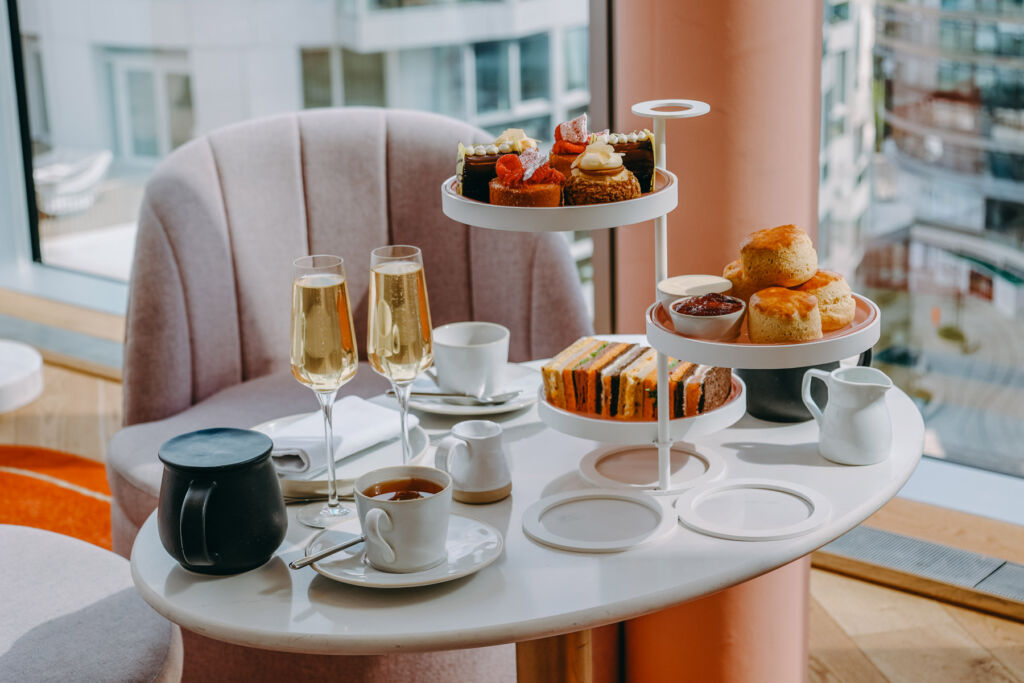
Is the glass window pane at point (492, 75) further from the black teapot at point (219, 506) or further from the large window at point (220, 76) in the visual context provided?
the black teapot at point (219, 506)

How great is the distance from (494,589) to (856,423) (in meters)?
0.51

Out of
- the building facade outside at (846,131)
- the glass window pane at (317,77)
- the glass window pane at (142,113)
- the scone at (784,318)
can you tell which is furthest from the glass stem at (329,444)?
the glass window pane at (142,113)

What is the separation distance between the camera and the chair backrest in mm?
2207

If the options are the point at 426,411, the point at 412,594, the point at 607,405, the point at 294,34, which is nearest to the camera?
the point at 412,594

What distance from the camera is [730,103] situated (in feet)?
5.74

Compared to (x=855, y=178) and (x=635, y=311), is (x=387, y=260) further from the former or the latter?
(x=855, y=178)

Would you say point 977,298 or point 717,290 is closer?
point 717,290

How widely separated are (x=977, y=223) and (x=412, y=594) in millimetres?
1774

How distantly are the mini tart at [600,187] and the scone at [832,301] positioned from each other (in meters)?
0.23

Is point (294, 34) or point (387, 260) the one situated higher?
point (294, 34)

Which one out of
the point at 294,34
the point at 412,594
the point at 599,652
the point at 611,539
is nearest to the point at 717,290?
the point at 611,539

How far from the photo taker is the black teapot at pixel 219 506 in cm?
117

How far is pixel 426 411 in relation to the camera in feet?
5.43

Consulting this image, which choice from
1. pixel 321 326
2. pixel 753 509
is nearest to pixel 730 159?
pixel 753 509
